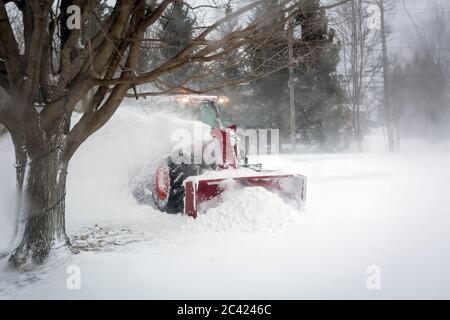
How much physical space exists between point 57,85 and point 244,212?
8.97ft

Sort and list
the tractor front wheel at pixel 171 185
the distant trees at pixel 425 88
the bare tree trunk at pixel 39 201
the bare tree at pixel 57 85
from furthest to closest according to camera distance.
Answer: the distant trees at pixel 425 88 → the tractor front wheel at pixel 171 185 → the bare tree trunk at pixel 39 201 → the bare tree at pixel 57 85

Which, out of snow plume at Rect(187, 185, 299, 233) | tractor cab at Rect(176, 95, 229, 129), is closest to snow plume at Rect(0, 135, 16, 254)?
snow plume at Rect(187, 185, 299, 233)

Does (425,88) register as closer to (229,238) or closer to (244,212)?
(244,212)

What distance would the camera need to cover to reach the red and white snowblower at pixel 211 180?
5762 mm

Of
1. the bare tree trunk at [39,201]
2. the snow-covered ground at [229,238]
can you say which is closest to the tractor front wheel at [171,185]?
the snow-covered ground at [229,238]

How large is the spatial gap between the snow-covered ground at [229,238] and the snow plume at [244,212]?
0.05ft

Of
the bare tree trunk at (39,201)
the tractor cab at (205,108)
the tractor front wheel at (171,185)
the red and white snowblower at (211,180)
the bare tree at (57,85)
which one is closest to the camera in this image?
the bare tree at (57,85)

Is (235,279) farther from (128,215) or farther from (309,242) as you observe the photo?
(128,215)

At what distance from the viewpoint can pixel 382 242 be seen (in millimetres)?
4613

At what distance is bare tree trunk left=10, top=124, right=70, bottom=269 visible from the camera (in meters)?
4.23

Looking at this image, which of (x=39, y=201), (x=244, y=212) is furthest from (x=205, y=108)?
(x=39, y=201)

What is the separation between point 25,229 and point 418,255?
12.6 feet

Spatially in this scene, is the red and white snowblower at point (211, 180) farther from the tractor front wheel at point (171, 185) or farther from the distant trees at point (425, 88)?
the distant trees at point (425, 88)
